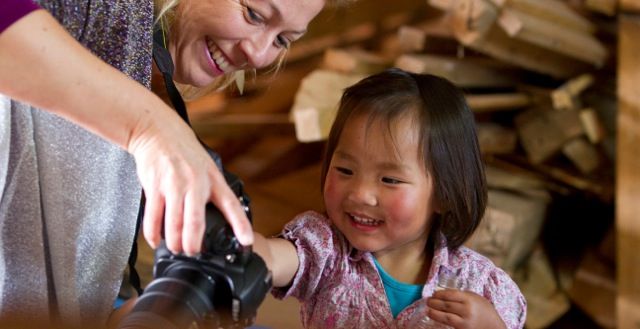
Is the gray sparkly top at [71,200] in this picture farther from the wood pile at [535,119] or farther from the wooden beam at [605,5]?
the wooden beam at [605,5]

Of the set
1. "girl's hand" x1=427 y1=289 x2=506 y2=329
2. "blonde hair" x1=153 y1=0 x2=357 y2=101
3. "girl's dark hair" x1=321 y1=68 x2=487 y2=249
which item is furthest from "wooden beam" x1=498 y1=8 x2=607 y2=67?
"girl's hand" x1=427 y1=289 x2=506 y2=329

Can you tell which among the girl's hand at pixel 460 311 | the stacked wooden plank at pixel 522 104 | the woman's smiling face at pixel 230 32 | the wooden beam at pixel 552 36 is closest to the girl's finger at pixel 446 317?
the girl's hand at pixel 460 311

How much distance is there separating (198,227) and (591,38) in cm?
208

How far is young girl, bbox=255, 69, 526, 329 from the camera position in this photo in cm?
140

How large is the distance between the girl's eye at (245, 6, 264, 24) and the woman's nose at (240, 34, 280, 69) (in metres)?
0.03

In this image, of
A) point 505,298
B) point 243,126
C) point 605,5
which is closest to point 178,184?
point 505,298

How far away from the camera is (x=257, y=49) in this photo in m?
1.43

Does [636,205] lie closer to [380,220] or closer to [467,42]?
[467,42]

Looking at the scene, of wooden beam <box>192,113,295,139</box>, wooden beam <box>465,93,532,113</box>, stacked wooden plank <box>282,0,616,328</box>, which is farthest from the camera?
wooden beam <box>192,113,295,139</box>

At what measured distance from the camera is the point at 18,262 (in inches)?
53.1

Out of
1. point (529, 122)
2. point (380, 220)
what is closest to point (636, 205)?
point (529, 122)

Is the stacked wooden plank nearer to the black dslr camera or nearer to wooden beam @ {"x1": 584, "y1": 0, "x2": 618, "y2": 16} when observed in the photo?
wooden beam @ {"x1": 584, "y1": 0, "x2": 618, "y2": 16}

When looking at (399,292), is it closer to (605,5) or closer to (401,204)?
(401,204)

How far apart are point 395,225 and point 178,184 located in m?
0.55
